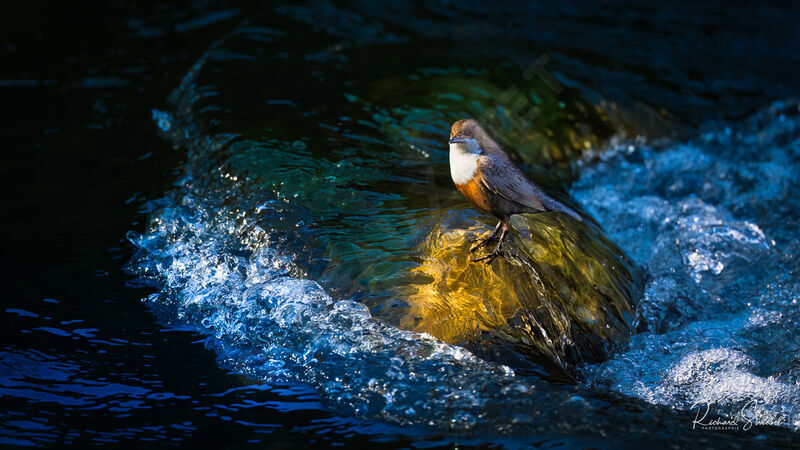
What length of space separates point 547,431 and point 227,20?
6.01 meters

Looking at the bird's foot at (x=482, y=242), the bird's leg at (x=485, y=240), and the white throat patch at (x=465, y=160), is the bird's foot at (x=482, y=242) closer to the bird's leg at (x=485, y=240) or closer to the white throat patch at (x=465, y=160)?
the bird's leg at (x=485, y=240)

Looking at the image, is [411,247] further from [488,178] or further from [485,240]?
[488,178]

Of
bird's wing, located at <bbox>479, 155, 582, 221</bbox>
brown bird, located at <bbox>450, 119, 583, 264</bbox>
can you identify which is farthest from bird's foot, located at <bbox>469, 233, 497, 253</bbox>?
bird's wing, located at <bbox>479, 155, 582, 221</bbox>

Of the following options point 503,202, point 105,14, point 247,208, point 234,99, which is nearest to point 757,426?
point 503,202

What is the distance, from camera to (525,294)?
3453mm

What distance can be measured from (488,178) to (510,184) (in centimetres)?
12

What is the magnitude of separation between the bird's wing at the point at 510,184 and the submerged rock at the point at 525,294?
0.29 metres

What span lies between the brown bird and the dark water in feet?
1.36

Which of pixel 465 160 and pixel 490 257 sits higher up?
pixel 465 160

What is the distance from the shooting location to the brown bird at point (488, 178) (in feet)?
11.0

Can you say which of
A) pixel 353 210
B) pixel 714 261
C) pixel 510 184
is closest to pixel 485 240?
pixel 510 184

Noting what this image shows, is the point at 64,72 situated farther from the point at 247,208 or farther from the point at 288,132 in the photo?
the point at 247,208

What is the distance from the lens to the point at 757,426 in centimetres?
291

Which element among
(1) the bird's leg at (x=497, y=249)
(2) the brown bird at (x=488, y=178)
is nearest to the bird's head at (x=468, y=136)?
(2) the brown bird at (x=488, y=178)
